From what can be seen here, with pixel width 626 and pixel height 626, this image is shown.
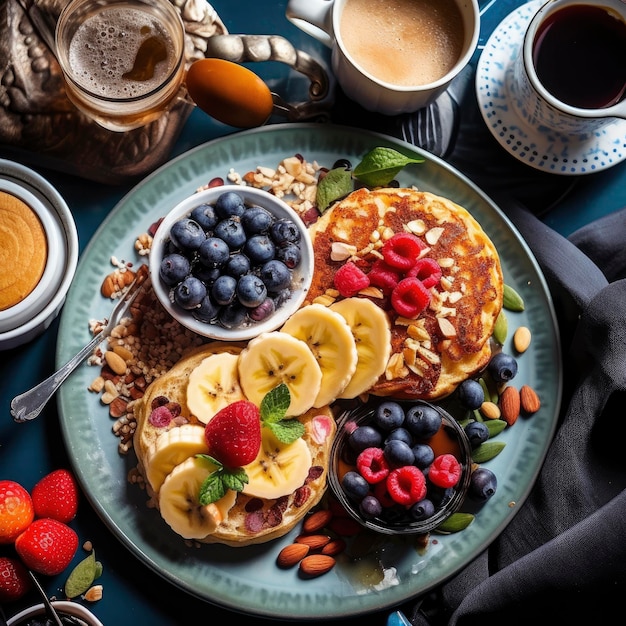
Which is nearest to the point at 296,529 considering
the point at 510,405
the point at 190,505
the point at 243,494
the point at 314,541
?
the point at 314,541

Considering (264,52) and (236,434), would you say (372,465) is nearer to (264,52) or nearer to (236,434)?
(236,434)

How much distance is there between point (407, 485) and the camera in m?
1.77

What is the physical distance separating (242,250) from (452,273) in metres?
0.51

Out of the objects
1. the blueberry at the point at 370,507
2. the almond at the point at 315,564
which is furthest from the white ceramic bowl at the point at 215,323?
the almond at the point at 315,564

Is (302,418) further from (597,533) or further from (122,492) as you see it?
(597,533)

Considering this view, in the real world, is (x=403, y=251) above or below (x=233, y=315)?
above

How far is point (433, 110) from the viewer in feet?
6.88

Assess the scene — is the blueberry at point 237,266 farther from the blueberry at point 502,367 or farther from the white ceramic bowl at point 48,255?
the blueberry at point 502,367

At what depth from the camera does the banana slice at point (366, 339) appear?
1.79 meters

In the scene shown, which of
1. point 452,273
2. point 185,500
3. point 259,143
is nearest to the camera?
point 185,500

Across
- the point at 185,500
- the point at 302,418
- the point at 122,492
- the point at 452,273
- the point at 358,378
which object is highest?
the point at 452,273

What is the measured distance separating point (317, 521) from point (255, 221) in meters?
0.76

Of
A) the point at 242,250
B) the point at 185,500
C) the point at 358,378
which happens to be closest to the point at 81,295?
the point at 242,250

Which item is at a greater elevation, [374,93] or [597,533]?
[374,93]
